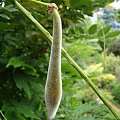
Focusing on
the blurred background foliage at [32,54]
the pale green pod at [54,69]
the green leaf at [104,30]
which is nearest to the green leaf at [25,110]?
the blurred background foliage at [32,54]

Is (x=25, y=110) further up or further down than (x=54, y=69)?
further down

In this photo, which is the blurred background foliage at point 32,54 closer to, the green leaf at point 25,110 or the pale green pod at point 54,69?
the green leaf at point 25,110

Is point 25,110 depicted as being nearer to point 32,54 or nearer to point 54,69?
point 32,54

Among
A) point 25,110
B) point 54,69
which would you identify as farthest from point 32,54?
point 54,69

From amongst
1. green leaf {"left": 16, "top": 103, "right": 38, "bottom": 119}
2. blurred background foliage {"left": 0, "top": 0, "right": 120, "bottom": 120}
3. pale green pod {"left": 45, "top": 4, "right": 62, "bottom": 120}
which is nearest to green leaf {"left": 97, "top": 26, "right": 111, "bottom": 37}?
blurred background foliage {"left": 0, "top": 0, "right": 120, "bottom": 120}

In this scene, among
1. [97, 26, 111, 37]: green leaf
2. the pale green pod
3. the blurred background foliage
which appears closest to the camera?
the pale green pod

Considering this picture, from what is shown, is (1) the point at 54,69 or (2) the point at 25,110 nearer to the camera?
(1) the point at 54,69

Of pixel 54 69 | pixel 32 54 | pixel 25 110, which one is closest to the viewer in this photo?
pixel 54 69

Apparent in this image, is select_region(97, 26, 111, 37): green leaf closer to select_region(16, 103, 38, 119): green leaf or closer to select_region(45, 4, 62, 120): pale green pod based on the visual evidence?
select_region(16, 103, 38, 119): green leaf

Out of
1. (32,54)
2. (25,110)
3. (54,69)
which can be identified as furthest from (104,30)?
(54,69)

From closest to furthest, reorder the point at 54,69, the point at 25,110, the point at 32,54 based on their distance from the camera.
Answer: the point at 54,69 → the point at 25,110 → the point at 32,54
